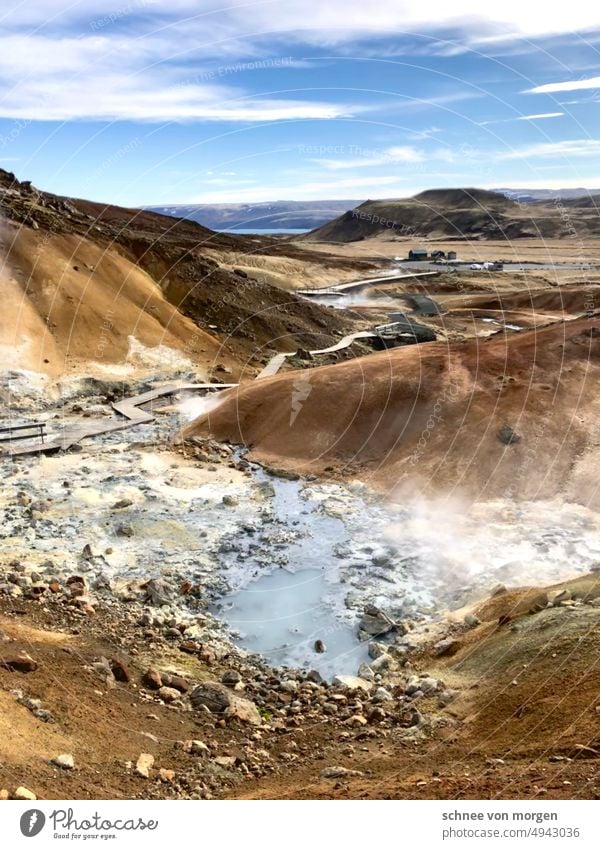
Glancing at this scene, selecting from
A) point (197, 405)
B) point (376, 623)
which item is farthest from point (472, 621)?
point (197, 405)

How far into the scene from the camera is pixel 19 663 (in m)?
10.9

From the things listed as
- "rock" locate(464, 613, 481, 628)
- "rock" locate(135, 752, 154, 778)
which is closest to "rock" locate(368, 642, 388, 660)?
"rock" locate(464, 613, 481, 628)

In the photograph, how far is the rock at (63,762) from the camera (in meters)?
8.62

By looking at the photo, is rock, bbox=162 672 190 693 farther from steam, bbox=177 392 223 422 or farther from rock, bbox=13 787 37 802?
steam, bbox=177 392 223 422

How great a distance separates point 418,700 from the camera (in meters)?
11.6

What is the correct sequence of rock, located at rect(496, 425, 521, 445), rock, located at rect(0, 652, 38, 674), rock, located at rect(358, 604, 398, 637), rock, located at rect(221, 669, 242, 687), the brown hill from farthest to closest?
rock, located at rect(496, 425, 521, 445)
the brown hill
rock, located at rect(358, 604, 398, 637)
rock, located at rect(221, 669, 242, 687)
rock, located at rect(0, 652, 38, 674)

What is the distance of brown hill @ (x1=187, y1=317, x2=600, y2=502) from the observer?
2112 centimetres

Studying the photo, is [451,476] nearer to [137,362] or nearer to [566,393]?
[566,393]

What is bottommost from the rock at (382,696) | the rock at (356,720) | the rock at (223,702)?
the rock at (382,696)

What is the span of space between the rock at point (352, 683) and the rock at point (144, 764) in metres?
4.01

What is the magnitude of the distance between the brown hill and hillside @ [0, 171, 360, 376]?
11534mm

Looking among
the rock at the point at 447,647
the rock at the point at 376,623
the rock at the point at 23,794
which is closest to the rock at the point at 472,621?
the rock at the point at 447,647

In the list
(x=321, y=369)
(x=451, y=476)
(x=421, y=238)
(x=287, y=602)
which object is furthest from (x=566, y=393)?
(x=421, y=238)

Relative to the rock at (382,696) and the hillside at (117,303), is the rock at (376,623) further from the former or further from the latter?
the hillside at (117,303)
